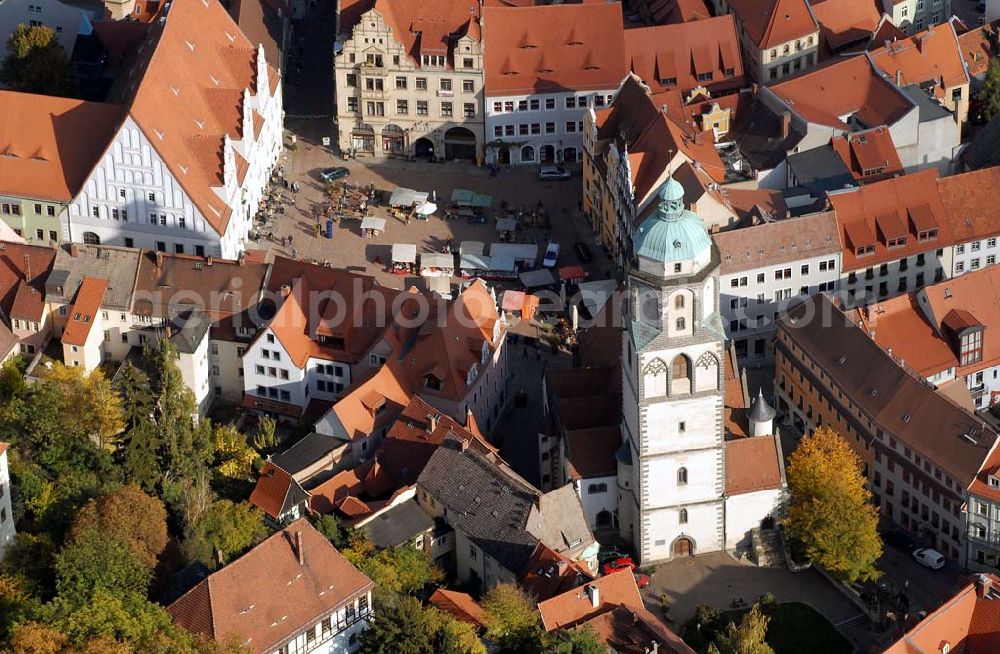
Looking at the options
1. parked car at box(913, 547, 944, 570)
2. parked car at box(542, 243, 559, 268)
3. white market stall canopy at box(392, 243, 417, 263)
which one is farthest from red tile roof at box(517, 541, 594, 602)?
white market stall canopy at box(392, 243, 417, 263)

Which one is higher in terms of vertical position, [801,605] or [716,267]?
[716,267]

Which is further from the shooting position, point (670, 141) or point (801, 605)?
point (670, 141)

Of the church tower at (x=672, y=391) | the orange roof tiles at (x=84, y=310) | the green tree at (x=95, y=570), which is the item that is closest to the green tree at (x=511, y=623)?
the church tower at (x=672, y=391)

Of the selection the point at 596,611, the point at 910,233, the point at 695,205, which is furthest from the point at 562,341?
the point at 596,611

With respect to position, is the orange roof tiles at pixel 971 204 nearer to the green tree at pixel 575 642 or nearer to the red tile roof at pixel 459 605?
the red tile roof at pixel 459 605

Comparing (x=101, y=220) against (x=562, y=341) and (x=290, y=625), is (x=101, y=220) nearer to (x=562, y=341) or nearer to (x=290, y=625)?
(x=562, y=341)

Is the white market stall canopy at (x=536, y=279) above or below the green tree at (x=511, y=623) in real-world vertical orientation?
above

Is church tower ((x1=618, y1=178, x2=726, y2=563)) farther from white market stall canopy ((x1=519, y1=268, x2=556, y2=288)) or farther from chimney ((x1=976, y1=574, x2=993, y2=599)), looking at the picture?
white market stall canopy ((x1=519, y1=268, x2=556, y2=288))
